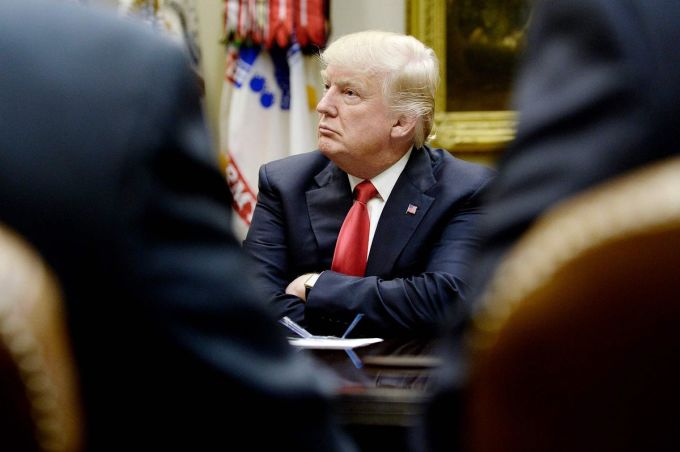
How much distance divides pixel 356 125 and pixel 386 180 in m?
0.22

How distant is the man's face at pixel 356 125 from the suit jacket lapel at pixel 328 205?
6 centimetres

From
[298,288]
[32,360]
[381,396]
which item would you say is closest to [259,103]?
[298,288]

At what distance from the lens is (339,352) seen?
7.05 ft

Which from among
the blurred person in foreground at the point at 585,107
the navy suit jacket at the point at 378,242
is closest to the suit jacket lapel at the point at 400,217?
the navy suit jacket at the point at 378,242

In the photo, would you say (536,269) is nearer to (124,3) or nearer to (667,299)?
(667,299)

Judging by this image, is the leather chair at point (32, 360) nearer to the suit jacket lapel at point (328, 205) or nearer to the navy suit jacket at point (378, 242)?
the navy suit jacket at point (378, 242)

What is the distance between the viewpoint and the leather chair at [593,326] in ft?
2.28

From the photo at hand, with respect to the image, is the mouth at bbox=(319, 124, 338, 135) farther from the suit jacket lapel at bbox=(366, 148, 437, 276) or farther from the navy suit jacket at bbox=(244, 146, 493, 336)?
the suit jacket lapel at bbox=(366, 148, 437, 276)

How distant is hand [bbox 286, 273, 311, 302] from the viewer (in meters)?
2.71

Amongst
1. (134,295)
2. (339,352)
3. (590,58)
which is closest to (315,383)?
(134,295)

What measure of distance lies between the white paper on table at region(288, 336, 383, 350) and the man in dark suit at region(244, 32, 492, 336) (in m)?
0.29

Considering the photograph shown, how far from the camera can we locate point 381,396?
5.49 feet

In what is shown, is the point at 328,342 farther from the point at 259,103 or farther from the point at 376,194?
the point at 259,103

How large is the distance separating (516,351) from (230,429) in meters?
0.35
